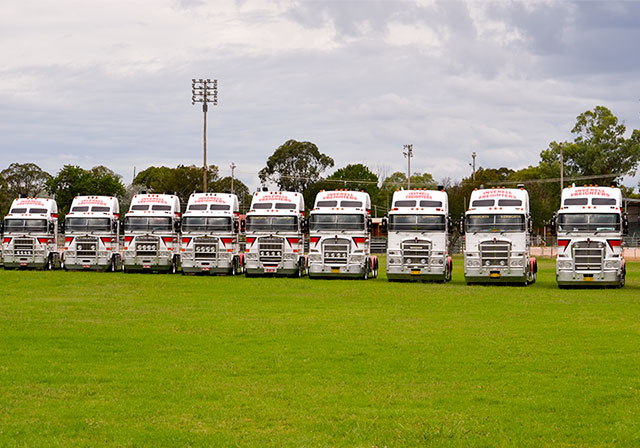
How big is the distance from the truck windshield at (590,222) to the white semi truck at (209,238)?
1634 cm

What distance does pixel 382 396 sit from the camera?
12.2 m

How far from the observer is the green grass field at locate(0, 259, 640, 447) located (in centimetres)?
1025

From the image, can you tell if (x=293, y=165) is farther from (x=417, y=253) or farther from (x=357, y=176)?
(x=417, y=253)

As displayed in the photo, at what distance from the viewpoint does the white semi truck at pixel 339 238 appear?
40.9 metres

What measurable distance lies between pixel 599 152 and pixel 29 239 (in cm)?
7702

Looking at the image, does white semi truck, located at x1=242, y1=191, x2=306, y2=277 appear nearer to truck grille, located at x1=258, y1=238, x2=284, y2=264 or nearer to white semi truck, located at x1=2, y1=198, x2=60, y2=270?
truck grille, located at x1=258, y1=238, x2=284, y2=264

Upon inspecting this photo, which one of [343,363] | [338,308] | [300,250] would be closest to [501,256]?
[300,250]

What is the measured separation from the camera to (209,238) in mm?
43750

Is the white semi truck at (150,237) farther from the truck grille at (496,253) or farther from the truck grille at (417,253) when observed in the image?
the truck grille at (496,253)

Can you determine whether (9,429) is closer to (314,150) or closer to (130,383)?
(130,383)

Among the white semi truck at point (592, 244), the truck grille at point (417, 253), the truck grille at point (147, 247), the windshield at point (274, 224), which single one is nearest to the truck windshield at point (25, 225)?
the truck grille at point (147, 247)

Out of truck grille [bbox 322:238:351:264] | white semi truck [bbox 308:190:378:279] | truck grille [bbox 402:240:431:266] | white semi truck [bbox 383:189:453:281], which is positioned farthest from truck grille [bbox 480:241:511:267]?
truck grille [bbox 322:238:351:264]

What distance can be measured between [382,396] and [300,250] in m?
31.0

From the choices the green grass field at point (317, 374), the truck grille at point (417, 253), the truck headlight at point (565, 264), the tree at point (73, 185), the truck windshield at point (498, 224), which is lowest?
the green grass field at point (317, 374)
